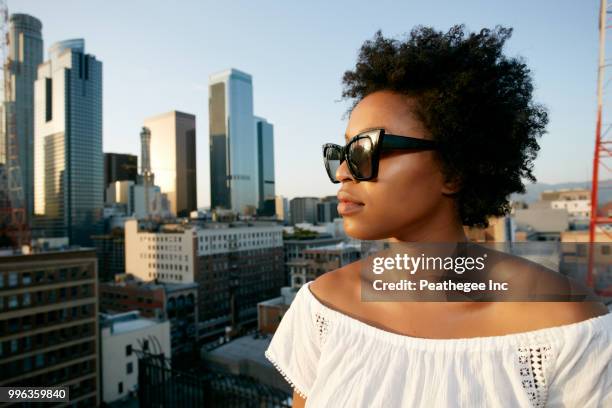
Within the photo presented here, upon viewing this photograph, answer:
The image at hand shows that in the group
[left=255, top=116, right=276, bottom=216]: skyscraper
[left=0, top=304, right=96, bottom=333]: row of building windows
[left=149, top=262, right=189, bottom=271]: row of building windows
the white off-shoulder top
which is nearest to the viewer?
the white off-shoulder top

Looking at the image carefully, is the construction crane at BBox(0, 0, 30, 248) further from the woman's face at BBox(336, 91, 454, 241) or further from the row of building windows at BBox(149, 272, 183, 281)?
the woman's face at BBox(336, 91, 454, 241)

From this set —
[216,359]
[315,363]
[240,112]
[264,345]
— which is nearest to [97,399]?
[216,359]

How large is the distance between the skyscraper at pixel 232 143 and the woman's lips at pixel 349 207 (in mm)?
141813

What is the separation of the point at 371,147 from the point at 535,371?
821mm

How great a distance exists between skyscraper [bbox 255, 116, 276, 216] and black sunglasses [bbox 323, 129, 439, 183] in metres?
142

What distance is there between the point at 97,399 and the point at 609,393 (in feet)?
103

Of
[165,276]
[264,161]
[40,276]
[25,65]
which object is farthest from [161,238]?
[25,65]


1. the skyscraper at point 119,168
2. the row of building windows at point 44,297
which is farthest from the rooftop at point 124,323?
the skyscraper at point 119,168

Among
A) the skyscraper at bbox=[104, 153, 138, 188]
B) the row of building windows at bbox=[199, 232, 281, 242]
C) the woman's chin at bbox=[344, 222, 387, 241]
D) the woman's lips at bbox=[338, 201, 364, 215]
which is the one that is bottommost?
the row of building windows at bbox=[199, 232, 281, 242]

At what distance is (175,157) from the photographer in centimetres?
14100

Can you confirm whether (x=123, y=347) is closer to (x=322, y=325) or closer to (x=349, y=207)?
(x=322, y=325)

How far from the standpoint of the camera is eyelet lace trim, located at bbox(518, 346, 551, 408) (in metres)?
1.09

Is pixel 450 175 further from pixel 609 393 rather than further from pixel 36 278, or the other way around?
pixel 36 278

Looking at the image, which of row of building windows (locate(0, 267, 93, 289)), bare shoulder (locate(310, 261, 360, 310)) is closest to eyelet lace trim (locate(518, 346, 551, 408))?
bare shoulder (locate(310, 261, 360, 310))
